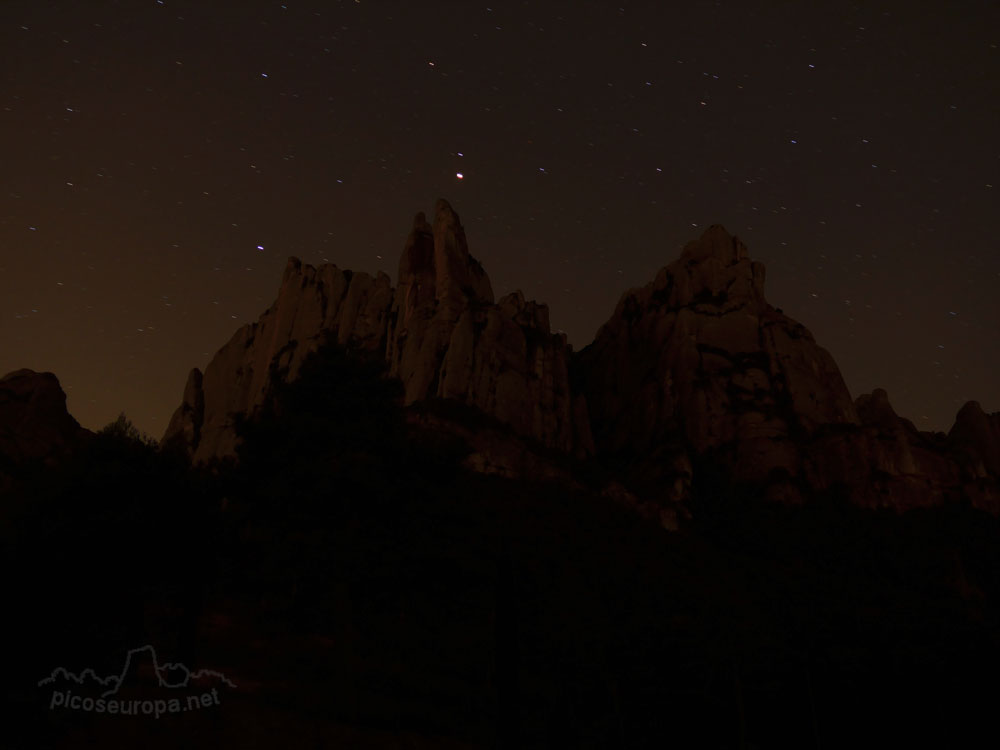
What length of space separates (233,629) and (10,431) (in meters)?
55.2

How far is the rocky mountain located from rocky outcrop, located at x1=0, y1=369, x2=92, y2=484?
19.0m

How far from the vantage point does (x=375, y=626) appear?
1145 inches

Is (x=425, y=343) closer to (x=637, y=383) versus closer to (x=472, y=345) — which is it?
(x=472, y=345)

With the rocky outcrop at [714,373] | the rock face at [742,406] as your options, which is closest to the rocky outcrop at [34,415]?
the rock face at [742,406]

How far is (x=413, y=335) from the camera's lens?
91.3m

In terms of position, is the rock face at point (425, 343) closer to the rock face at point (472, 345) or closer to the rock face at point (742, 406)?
the rock face at point (472, 345)

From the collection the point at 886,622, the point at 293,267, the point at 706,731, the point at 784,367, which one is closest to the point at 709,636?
the point at 706,731

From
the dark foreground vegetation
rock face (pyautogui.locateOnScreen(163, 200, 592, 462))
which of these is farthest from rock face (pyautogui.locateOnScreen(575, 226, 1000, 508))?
the dark foreground vegetation

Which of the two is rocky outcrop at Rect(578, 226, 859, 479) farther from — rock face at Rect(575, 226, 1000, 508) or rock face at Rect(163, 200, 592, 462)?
rock face at Rect(163, 200, 592, 462)

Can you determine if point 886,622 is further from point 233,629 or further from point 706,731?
point 233,629

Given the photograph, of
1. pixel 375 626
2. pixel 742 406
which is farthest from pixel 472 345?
pixel 375 626

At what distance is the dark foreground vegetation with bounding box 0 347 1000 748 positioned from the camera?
52.6 feet

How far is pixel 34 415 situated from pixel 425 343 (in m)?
41.1

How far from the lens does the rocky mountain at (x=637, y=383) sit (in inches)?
3423
